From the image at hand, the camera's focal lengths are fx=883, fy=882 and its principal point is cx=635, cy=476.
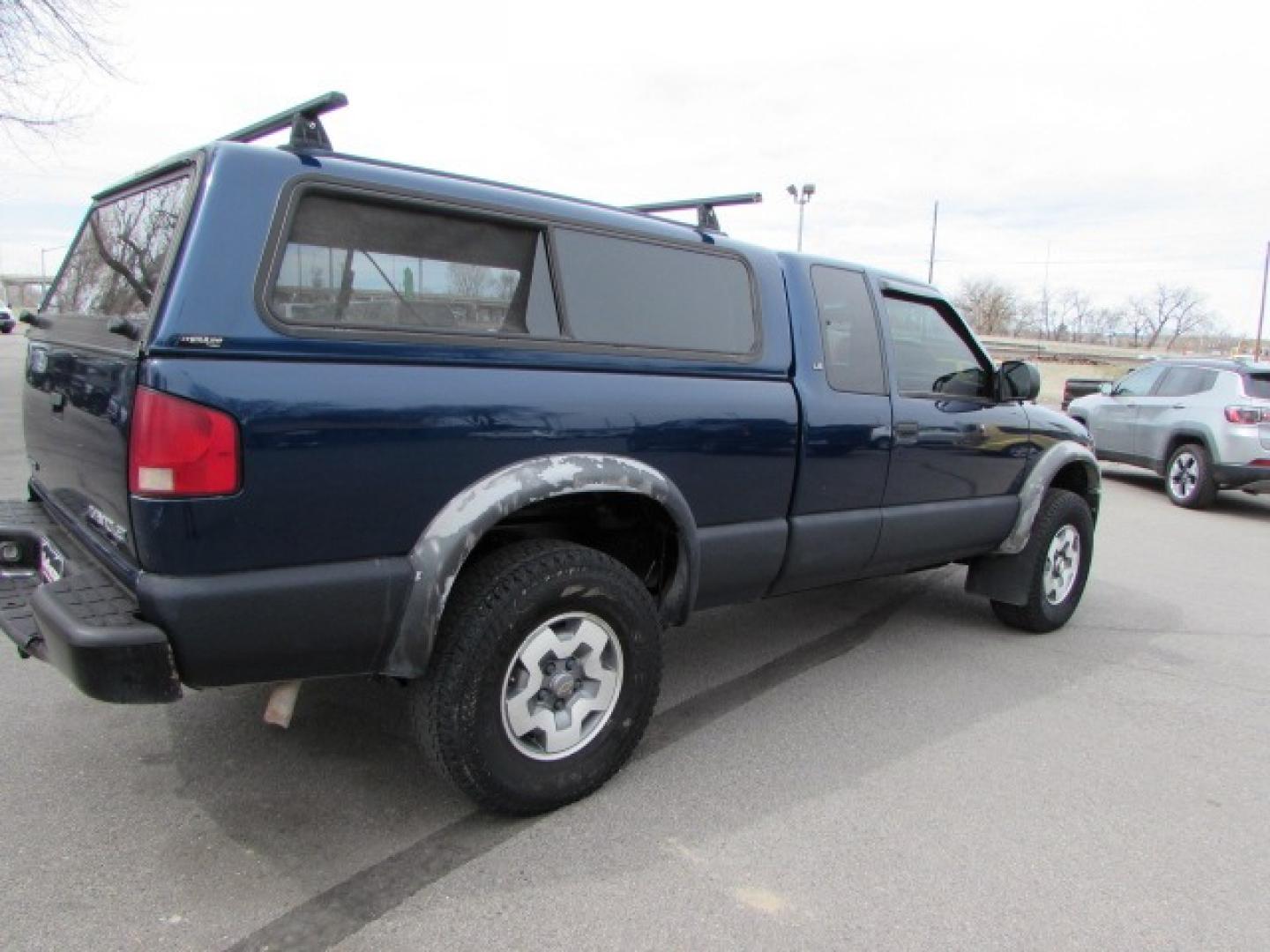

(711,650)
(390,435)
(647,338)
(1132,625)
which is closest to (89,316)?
(390,435)

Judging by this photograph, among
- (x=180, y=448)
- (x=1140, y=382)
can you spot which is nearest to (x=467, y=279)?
(x=180, y=448)

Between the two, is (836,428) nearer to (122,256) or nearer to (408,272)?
(408,272)

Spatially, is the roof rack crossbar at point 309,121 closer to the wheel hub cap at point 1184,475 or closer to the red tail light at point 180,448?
the red tail light at point 180,448

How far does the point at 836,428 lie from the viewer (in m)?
3.71

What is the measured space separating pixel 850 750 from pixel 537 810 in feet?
4.24

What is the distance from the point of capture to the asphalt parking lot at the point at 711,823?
235 centimetres

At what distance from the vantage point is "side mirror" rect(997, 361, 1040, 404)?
177 inches

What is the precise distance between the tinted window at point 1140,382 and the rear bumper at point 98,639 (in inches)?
465

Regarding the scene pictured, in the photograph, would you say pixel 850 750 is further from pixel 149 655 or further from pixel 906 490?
pixel 149 655

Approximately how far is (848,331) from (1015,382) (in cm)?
119

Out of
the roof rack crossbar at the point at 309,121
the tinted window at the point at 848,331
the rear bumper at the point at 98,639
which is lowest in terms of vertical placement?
the rear bumper at the point at 98,639

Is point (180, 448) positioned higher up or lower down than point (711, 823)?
higher up

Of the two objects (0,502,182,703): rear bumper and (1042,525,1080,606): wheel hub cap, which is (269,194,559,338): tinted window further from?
(1042,525,1080,606): wheel hub cap

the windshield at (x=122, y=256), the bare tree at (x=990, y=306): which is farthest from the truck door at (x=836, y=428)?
the bare tree at (x=990, y=306)
